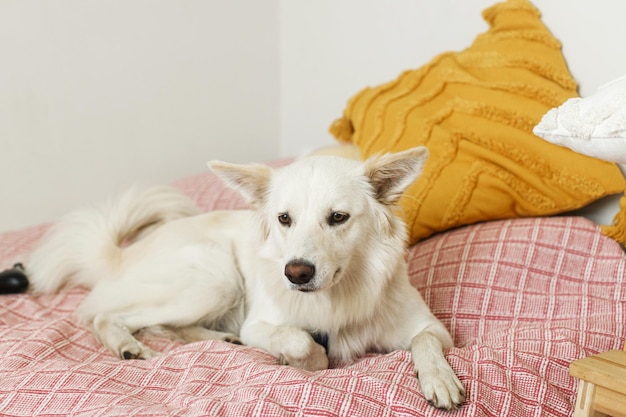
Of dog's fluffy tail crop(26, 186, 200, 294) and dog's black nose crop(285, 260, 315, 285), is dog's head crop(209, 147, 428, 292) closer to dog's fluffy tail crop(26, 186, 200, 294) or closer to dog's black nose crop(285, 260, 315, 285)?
dog's black nose crop(285, 260, 315, 285)

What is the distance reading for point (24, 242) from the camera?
2.93 metres

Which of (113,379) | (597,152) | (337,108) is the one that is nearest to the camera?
(597,152)

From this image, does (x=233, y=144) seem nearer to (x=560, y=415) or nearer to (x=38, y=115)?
(x=38, y=115)

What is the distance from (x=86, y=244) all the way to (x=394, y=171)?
4.02ft

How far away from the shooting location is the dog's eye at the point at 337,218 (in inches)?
67.7

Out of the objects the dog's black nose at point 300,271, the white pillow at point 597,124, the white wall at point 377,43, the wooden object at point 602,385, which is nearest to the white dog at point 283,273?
the dog's black nose at point 300,271

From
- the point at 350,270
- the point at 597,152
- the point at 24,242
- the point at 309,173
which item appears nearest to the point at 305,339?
the point at 350,270

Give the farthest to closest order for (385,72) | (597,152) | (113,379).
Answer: (385,72) < (113,379) < (597,152)

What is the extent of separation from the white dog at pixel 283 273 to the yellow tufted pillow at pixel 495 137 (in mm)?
531

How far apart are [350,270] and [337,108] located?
6.45 ft

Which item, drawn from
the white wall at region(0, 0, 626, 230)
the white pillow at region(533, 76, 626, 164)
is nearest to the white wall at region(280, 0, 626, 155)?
the white wall at region(0, 0, 626, 230)

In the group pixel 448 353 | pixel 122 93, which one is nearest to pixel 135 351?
pixel 448 353

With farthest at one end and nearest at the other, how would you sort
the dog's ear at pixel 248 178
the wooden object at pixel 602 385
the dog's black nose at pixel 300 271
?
the dog's ear at pixel 248 178 → the dog's black nose at pixel 300 271 → the wooden object at pixel 602 385

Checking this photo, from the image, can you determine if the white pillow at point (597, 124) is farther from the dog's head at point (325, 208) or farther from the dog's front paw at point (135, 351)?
the dog's front paw at point (135, 351)
